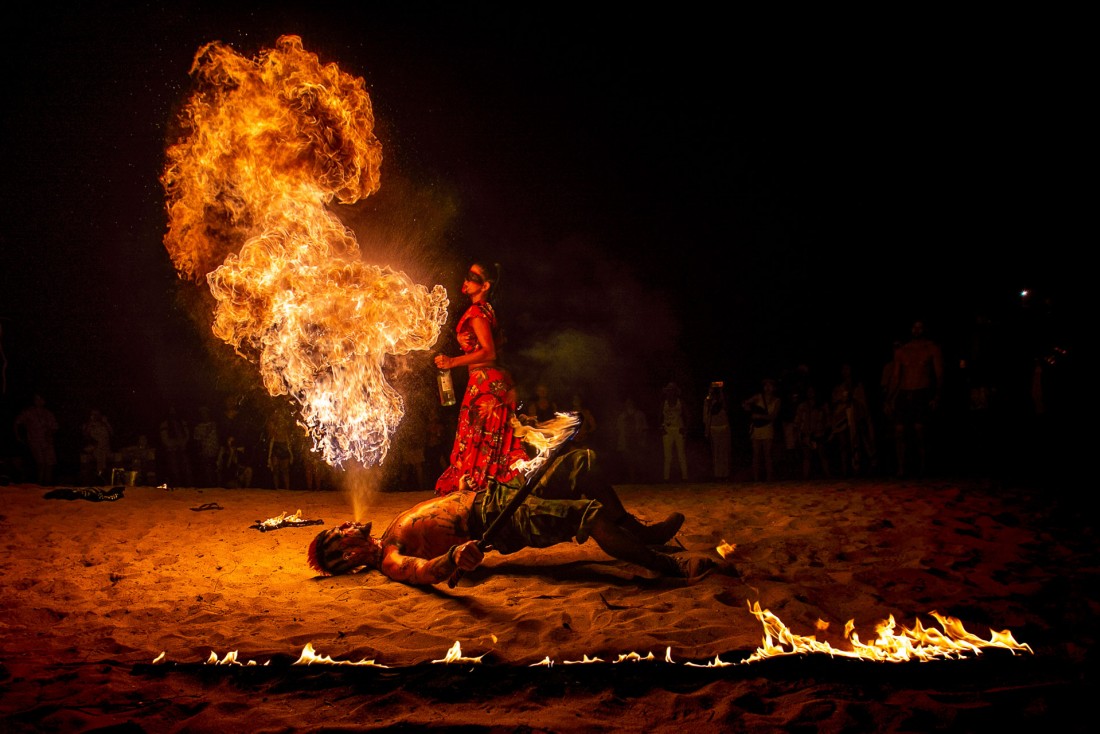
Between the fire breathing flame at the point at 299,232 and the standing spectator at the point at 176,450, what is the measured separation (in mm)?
5699

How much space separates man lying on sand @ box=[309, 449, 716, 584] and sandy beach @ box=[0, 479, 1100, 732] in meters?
0.22

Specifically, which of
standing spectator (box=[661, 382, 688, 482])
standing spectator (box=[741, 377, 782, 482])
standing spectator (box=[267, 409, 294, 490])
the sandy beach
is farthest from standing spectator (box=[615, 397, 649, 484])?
standing spectator (box=[267, 409, 294, 490])

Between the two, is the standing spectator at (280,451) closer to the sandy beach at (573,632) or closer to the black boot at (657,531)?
the sandy beach at (573,632)

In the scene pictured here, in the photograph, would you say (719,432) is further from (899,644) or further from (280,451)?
(280,451)

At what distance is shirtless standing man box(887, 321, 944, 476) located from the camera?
31.5ft

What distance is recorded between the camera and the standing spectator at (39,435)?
39.1ft

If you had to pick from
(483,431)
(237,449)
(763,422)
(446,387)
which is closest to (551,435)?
(483,431)

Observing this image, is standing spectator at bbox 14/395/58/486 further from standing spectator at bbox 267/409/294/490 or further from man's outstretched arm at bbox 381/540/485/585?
man's outstretched arm at bbox 381/540/485/585

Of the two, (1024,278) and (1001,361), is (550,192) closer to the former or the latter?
(1001,361)

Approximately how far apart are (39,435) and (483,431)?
11117 millimetres

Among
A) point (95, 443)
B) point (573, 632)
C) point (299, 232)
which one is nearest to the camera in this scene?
point (573, 632)

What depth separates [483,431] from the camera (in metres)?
6.25

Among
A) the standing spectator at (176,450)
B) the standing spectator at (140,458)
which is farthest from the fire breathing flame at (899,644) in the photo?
the standing spectator at (140,458)

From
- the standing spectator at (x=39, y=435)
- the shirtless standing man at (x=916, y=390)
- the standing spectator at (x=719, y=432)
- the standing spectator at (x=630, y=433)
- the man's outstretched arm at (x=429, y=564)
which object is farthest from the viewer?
the standing spectator at (x=630, y=433)
